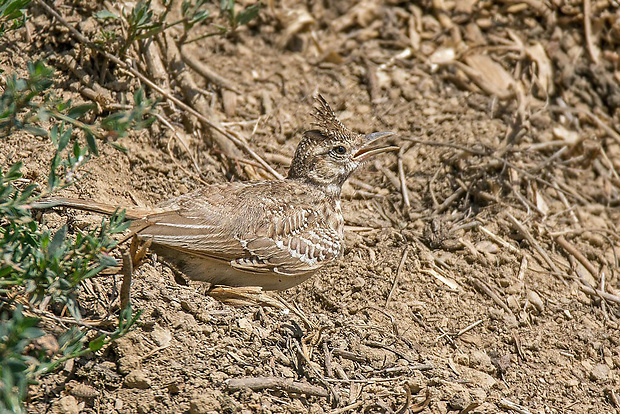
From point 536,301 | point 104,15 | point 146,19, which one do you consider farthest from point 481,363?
→ point 104,15

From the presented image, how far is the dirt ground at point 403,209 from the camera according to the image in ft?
13.8

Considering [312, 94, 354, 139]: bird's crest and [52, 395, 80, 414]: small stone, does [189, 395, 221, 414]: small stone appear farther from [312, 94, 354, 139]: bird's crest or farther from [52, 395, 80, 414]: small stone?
[312, 94, 354, 139]: bird's crest

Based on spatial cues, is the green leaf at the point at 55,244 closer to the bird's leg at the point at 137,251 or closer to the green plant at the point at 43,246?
the green plant at the point at 43,246

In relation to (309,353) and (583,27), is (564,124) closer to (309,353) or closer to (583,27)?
(583,27)

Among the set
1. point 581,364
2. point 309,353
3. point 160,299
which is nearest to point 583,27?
point 581,364

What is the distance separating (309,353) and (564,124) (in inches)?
150

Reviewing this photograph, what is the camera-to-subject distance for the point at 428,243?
572 centimetres

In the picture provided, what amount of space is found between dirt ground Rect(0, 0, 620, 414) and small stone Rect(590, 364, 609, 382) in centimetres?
1

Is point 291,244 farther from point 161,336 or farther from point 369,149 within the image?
point 161,336

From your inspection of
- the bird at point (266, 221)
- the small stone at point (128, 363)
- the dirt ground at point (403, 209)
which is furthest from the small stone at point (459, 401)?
the small stone at point (128, 363)

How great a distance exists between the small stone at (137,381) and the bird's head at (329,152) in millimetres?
2357

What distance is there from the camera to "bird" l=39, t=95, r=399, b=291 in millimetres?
4688

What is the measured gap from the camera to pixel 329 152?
5621mm

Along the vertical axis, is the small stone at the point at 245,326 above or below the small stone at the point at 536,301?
above
